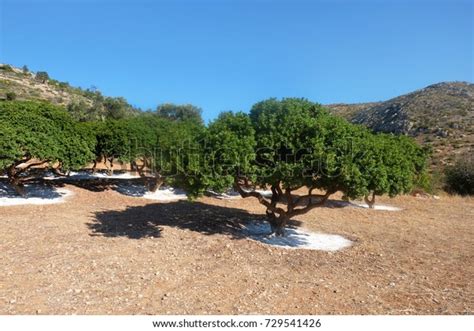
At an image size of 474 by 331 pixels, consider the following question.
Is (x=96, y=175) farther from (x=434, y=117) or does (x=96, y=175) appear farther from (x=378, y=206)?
(x=434, y=117)

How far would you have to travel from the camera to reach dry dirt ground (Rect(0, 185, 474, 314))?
6.94 meters

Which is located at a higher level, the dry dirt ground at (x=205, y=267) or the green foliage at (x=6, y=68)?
the green foliage at (x=6, y=68)

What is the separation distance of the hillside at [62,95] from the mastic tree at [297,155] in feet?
130

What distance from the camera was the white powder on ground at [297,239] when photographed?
12.0 m

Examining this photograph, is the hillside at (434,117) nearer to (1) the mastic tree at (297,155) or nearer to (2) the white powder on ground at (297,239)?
(2) the white powder on ground at (297,239)

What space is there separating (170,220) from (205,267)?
209 inches

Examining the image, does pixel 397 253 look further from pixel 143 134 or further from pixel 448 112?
pixel 448 112

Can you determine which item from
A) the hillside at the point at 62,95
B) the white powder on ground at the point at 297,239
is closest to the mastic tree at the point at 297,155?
the white powder on ground at the point at 297,239

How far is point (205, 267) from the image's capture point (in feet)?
29.9

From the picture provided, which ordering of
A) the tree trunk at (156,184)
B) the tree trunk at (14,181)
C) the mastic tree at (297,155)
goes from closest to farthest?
1. the mastic tree at (297,155)
2. the tree trunk at (14,181)
3. the tree trunk at (156,184)

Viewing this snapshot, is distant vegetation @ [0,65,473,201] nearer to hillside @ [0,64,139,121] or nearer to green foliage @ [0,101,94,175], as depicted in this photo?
green foliage @ [0,101,94,175]

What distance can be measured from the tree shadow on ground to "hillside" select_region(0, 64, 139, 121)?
3449 cm

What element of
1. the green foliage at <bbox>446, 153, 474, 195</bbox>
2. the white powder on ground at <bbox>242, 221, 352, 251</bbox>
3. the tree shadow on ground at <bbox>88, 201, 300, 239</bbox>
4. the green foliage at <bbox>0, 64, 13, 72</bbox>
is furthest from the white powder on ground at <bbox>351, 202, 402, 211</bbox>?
the green foliage at <bbox>0, 64, 13, 72</bbox>

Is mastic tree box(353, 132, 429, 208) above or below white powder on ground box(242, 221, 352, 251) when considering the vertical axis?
above
